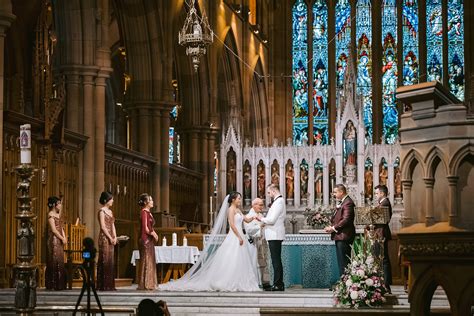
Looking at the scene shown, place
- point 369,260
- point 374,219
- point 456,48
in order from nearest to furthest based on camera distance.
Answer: point 369,260
point 374,219
point 456,48

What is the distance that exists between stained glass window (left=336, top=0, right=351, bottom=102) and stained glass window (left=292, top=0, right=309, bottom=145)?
48.5 inches

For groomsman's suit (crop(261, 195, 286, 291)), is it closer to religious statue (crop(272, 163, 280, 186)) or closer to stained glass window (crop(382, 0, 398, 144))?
religious statue (crop(272, 163, 280, 186))

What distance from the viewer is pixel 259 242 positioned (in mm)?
16531

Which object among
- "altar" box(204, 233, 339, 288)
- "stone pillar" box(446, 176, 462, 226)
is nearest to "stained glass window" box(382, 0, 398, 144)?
"altar" box(204, 233, 339, 288)

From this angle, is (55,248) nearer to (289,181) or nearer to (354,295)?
(354,295)

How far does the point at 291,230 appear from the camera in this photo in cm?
2539

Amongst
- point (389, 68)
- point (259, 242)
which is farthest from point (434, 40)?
point (259, 242)

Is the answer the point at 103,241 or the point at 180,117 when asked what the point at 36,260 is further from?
the point at 180,117

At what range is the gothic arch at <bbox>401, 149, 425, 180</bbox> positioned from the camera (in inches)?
251

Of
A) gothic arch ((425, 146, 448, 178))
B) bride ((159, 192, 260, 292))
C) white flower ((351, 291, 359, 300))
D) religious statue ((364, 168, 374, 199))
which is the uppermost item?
religious statue ((364, 168, 374, 199))

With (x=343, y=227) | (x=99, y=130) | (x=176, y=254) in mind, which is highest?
(x=99, y=130)

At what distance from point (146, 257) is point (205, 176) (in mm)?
13885

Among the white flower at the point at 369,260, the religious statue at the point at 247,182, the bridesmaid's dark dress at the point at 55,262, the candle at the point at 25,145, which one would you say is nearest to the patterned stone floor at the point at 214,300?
the white flower at the point at 369,260

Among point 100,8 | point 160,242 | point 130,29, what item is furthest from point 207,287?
point 130,29
